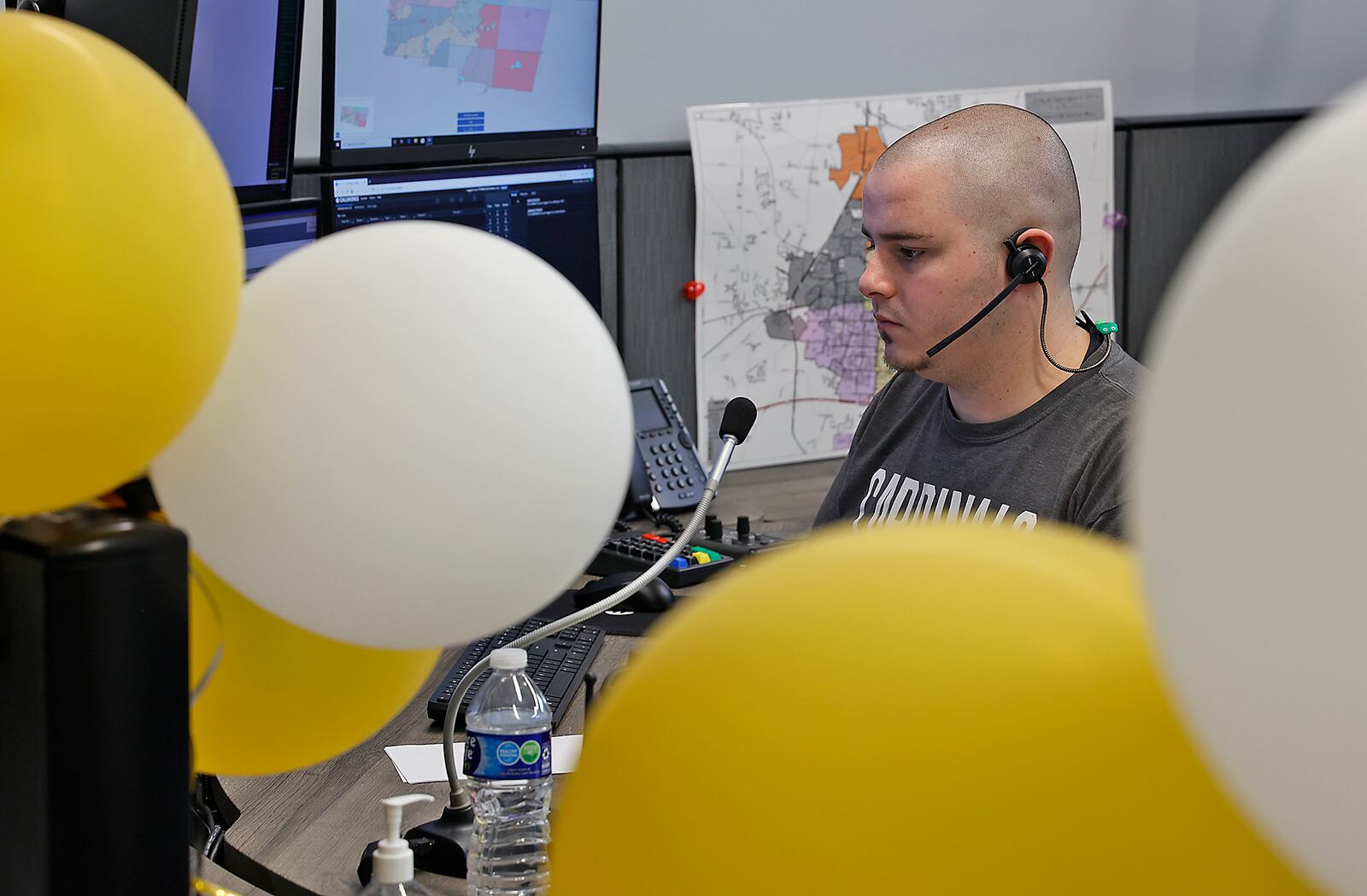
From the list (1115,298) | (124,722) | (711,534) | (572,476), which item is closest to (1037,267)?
(711,534)

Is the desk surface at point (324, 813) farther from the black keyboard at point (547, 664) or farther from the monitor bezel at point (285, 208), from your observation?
the monitor bezel at point (285, 208)

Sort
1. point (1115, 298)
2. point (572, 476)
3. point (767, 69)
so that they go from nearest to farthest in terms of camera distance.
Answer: point (572, 476) < point (767, 69) < point (1115, 298)

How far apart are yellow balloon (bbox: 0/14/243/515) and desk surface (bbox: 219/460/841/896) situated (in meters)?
0.68

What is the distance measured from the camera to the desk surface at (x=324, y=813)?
1.09 m

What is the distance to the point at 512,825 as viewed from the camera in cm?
112

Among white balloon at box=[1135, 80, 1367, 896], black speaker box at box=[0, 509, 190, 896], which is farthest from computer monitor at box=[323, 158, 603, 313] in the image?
white balloon at box=[1135, 80, 1367, 896]

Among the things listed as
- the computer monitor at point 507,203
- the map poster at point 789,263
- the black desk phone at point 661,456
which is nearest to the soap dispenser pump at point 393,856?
the computer monitor at point 507,203

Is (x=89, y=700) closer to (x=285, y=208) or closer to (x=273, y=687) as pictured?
(x=273, y=687)

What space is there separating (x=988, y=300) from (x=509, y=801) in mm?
899

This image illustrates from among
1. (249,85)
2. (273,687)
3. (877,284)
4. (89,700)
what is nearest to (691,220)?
(877,284)

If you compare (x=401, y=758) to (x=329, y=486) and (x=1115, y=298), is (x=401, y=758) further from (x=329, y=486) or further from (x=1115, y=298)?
(x=1115, y=298)

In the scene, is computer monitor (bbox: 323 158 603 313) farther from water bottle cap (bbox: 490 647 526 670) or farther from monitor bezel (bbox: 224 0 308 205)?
water bottle cap (bbox: 490 647 526 670)

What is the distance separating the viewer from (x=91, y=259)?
0.46m

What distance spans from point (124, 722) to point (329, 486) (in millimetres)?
121
